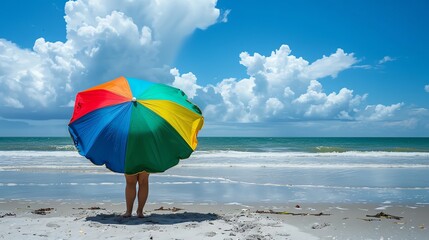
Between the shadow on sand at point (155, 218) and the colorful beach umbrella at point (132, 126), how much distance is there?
1032 mm

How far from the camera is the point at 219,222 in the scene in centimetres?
646

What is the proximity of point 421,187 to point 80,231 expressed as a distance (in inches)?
398

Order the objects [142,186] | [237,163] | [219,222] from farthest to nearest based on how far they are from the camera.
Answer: [237,163] < [142,186] < [219,222]

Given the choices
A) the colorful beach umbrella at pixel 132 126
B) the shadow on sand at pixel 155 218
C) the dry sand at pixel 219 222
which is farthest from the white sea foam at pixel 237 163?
the colorful beach umbrella at pixel 132 126

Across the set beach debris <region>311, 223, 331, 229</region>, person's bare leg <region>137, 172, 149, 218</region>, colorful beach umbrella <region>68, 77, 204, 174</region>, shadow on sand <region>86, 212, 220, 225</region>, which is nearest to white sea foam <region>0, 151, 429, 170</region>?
shadow on sand <region>86, 212, 220, 225</region>

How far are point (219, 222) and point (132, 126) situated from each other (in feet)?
6.91

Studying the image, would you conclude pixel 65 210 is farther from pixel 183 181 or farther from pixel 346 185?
pixel 346 185

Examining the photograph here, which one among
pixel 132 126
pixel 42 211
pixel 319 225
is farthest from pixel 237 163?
pixel 132 126

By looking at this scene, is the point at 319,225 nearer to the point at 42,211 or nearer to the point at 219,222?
the point at 219,222

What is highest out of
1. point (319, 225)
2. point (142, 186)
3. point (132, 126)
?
point (132, 126)

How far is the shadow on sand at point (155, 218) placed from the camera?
21.2 ft

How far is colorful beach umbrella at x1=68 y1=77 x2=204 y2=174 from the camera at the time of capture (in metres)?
5.89

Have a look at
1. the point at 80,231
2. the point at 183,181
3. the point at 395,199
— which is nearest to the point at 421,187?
the point at 395,199

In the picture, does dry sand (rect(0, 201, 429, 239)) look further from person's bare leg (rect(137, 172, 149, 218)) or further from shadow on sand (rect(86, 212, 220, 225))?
person's bare leg (rect(137, 172, 149, 218))
